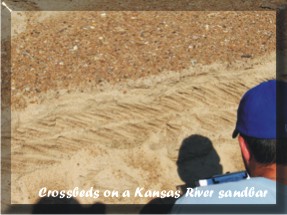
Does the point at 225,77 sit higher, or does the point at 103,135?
the point at 225,77

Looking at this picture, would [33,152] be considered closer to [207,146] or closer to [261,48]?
[207,146]

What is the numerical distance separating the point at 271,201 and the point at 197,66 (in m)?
4.97

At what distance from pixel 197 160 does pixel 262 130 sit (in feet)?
14.3

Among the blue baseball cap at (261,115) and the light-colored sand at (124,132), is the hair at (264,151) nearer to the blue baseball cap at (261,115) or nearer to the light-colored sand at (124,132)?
the blue baseball cap at (261,115)

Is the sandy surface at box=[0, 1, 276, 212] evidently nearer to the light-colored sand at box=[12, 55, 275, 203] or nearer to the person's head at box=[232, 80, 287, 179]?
the light-colored sand at box=[12, 55, 275, 203]

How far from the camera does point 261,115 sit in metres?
3.07

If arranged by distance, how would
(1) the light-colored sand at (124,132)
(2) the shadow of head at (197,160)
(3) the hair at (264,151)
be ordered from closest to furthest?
(3) the hair at (264,151) < (1) the light-colored sand at (124,132) < (2) the shadow of head at (197,160)

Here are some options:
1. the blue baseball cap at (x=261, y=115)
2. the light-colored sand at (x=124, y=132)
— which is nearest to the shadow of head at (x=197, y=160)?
the light-colored sand at (x=124, y=132)

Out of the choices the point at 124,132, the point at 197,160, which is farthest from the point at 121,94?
the point at 197,160

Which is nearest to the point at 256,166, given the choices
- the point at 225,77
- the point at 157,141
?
the point at 157,141

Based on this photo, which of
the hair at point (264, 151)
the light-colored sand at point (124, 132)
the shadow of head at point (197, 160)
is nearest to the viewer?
the hair at point (264, 151)

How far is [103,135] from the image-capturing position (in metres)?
7.19

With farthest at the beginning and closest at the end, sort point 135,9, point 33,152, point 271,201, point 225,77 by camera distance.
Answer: point 135,9
point 225,77
point 33,152
point 271,201

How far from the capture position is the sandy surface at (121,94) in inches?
276
